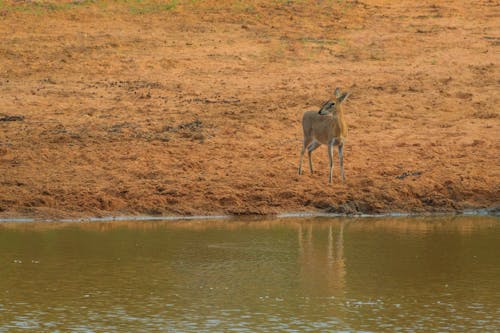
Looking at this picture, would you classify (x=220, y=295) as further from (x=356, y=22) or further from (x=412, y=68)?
(x=356, y=22)

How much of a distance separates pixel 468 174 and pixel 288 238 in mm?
4791

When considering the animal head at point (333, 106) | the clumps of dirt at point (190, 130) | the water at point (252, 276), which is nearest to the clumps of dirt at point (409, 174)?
the animal head at point (333, 106)

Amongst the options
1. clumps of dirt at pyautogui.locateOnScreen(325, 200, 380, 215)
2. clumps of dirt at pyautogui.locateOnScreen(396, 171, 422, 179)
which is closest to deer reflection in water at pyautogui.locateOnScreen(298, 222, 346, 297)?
clumps of dirt at pyautogui.locateOnScreen(325, 200, 380, 215)

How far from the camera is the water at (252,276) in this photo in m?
9.65

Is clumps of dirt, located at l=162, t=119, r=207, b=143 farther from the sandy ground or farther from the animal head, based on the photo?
the animal head

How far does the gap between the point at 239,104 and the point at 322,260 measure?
889 cm

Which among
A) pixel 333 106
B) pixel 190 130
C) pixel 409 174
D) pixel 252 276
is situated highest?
pixel 333 106

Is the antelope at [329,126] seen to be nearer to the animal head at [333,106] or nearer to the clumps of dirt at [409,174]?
the animal head at [333,106]

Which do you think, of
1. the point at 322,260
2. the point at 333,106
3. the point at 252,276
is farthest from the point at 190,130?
the point at 252,276

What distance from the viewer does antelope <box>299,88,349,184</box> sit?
17.2 m

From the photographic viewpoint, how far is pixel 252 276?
1166 cm

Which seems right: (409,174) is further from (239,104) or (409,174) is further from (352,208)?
(239,104)

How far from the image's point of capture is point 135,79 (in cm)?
2241

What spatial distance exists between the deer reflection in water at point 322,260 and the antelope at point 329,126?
7.18 ft
